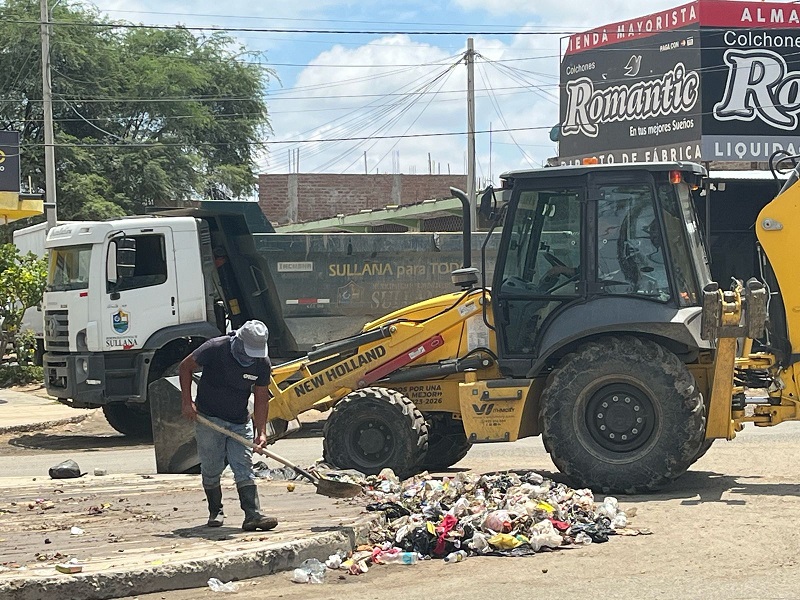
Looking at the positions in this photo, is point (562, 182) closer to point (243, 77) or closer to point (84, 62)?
point (84, 62)

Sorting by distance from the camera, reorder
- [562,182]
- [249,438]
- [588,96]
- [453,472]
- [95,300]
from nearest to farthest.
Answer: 1. [249,438]
2. [562,182]
3. [453,472]
4. [95,300]
5. [588,96]

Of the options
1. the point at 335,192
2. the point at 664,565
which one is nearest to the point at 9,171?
the point at 664,565

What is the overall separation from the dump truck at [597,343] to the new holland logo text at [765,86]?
22.7 m

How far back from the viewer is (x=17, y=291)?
74.8 ft

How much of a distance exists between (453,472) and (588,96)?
83.8 feet

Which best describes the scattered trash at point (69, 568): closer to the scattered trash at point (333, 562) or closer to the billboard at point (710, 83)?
the scattered trash at point (333, 562)

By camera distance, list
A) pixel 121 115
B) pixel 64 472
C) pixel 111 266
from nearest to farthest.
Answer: pixel 64 472
pixel 111 266
pixel 121 115

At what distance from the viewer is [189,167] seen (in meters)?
43.1

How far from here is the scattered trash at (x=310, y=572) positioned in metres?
7.30

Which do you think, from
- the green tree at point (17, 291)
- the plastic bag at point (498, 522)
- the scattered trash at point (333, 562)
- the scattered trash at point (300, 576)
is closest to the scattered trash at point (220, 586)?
the scattered trash at point (300, 576)

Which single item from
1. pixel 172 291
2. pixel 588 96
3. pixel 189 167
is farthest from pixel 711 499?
pixel 189 167

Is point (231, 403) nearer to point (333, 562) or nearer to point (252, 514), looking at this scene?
point (252, 514)

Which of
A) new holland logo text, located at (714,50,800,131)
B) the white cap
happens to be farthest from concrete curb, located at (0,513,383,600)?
new holland logo text, located at (714,50,800,131)

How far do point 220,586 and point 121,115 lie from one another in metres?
38.3
